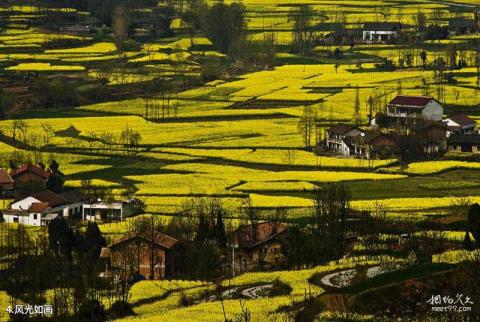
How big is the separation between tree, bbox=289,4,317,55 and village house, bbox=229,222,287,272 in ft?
142

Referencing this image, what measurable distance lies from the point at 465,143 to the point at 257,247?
16379mm

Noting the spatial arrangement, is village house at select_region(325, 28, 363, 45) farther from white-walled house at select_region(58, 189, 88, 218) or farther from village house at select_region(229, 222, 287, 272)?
village house at select_region(229, 222, 287, 272)

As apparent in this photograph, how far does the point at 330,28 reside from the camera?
76875mm

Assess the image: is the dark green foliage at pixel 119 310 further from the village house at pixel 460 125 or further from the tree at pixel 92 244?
the village house at pixel 460 125

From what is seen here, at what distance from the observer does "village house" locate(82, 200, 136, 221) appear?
31625mm

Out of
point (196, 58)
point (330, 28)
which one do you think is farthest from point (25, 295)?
point (330, 28)

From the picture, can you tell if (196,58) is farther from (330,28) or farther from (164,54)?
(330,28)

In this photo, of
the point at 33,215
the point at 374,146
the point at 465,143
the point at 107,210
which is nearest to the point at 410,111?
the point at 465,143

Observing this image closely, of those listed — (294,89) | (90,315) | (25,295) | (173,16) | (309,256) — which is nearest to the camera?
(90,315)

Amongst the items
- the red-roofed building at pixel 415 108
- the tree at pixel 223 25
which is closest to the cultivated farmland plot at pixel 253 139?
the tree at pixel 223 25

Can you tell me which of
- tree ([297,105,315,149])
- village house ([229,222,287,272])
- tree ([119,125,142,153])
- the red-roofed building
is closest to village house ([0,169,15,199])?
tree ([119,125,142,153])

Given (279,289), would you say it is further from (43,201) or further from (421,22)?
(421,22)

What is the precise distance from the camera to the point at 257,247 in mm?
27281

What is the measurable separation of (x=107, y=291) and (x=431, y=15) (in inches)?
2254
